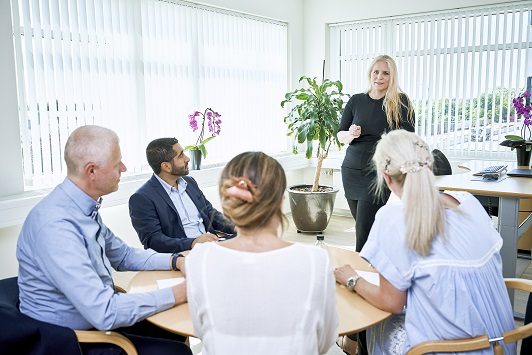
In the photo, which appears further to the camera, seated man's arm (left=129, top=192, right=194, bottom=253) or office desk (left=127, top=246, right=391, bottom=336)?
seated man's arm (left=129, top=192, right=194, bottom=253)

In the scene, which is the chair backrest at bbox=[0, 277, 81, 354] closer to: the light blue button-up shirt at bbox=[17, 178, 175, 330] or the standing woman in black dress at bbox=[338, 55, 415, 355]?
the light blue button-up shirt at bbox=[17, 178, 175, 330]

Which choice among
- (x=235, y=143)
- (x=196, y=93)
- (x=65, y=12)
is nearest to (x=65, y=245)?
(x=65, y=12)

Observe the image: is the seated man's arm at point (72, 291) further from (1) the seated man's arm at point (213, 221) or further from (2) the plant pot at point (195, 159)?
(2) the plant pot at point (195, 159)

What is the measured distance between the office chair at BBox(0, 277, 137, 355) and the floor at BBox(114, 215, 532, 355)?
1.47 m

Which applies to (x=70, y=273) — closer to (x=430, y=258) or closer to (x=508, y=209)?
(x=430, y=258)

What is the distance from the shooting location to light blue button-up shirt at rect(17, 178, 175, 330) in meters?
1.62

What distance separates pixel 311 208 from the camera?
5.53m

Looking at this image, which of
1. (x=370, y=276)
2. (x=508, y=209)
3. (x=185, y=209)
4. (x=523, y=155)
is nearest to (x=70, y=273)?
(x=370, y=276)

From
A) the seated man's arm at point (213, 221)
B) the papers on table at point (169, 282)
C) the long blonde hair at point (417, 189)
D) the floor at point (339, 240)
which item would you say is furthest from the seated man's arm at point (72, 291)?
the floor at point (339, 240)

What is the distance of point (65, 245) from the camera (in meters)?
1.65

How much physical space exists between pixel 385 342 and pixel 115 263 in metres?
1.18

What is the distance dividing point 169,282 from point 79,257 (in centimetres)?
42

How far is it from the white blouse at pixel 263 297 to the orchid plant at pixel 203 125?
3.65m

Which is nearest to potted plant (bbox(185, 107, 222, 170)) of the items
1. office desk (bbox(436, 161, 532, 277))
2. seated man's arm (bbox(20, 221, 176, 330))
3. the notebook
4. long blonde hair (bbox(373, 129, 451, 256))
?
office desk (bbox(436, 161, 532, 277))
